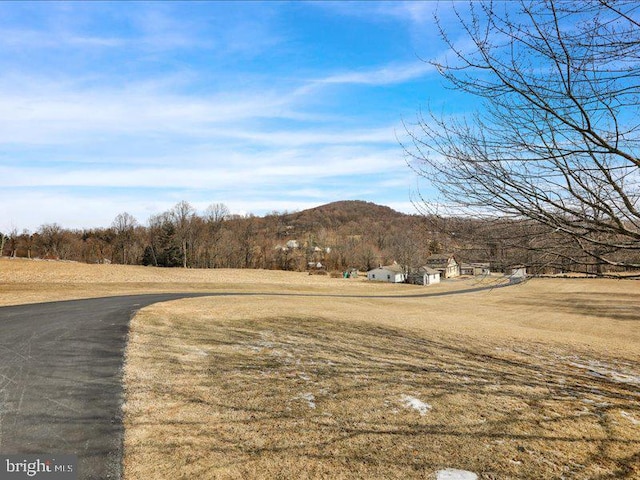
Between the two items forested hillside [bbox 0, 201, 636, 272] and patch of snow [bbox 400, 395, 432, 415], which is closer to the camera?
patch of snow [bbox 400, 395, 432, 415]

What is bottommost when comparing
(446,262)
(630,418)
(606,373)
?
(606,373)

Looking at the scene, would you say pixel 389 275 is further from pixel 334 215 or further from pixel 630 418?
pixel 334 215

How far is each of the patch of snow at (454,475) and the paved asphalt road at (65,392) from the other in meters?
3.47

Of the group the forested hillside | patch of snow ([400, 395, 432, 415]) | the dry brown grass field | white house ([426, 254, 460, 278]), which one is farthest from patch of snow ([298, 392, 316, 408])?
the forested hillside

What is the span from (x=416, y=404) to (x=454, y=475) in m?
1.88

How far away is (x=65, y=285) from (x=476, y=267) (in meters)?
34.9

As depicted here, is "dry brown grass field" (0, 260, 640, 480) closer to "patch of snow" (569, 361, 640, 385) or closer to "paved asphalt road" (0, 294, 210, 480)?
"patch of snow" (569, 361, 640, 385)

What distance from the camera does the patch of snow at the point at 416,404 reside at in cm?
566

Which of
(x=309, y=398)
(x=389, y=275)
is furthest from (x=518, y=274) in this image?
(x=389, y=275)

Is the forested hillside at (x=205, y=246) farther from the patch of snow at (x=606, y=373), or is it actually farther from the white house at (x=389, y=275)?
the patch of snow at (x=606, y=373)

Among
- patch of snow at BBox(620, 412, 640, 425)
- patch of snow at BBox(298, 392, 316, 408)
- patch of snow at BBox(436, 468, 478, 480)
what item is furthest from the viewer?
patch of snow at BBox(298, 392, 316, 408)

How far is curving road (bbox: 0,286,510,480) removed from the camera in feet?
14.4

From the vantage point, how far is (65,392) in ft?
20.0

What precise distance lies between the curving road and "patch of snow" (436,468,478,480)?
348 cm
